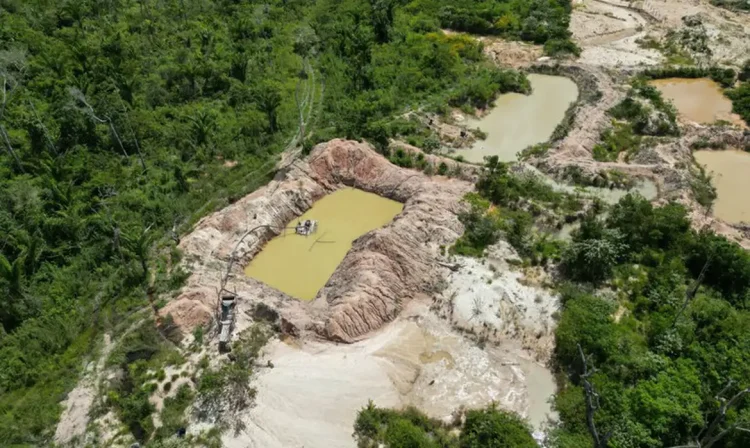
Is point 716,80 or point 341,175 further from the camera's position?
point 716,80

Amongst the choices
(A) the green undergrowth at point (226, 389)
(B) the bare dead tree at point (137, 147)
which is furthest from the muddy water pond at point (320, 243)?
(B) the bare dead tree at point (137, 147)

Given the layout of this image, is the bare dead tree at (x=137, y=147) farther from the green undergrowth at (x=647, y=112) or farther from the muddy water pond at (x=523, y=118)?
the green undergrowth at (x=647, y=112)

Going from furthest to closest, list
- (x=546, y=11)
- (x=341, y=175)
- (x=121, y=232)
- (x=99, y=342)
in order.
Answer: (x=546, y=11) → (x=341, y=175) → (x=121, y=232) → (x=99, y=342)

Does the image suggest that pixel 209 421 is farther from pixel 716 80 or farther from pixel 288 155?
pixel 716 80

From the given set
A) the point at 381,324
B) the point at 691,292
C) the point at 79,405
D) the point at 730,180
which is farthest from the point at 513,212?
the point at 79,405

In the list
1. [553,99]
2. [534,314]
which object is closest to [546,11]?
[553,99]

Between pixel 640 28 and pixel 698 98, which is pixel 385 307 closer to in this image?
pixel 698 98

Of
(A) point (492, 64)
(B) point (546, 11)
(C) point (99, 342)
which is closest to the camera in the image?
(C) point (99, 342)
